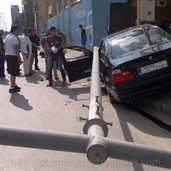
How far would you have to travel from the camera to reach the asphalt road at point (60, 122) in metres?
3.58

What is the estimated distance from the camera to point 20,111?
625 cm

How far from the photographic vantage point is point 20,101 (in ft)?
23.7

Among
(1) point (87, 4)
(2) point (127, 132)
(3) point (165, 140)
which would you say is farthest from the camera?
(1) point (87, 4)

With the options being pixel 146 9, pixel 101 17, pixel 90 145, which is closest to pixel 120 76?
pixel 90 145

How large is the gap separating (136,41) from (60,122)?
7.79ft

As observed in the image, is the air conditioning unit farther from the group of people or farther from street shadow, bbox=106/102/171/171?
street shadow, bbox=106/102/171/171

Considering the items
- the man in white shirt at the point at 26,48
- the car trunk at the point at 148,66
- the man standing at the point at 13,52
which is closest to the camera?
the car trunk at the point at 148,66

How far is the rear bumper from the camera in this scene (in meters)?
5.27


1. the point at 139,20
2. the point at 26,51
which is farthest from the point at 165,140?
the point at 26,51

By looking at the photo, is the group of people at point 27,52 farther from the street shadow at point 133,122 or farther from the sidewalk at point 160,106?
the sidewalk at point 160,106

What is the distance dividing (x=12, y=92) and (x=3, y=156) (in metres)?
4.54

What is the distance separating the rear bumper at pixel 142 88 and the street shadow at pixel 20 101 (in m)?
2.28

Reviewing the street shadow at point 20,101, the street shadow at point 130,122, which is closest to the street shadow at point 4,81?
the street shadow at point 20,101

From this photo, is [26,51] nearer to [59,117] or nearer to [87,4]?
[59,117]
